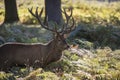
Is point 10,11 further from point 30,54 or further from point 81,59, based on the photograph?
point 30,54

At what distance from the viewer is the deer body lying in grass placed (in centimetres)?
1017

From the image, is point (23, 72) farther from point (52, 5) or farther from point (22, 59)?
point (52, 5)

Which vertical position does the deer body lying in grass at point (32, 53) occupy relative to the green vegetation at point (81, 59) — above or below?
above

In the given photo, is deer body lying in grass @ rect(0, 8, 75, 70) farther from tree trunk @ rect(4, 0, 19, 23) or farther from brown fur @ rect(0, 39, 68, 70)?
tree trunk @ rect(4, 0, 19, 23)

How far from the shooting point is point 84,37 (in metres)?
15.7

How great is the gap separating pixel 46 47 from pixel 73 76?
141cm

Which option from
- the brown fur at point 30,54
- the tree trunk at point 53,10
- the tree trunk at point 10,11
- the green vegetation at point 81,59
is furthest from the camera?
the tree trunk at point 10,11

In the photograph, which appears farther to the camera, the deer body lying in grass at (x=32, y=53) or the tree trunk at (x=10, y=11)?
the tree trunk at (x=10, y=11)

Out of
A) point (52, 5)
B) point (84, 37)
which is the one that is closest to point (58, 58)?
point (84, 37)

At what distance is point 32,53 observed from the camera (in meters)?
A: 10.5

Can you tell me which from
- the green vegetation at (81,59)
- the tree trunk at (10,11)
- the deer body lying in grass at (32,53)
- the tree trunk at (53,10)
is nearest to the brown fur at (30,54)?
the deer body lying in grass at (32,53)

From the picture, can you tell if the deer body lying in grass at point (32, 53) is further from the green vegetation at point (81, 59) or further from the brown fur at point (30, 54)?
the green vegetation at point (81, 59)

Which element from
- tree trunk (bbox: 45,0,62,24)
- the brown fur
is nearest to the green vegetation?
the brown fur

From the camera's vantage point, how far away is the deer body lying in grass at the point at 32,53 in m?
10.2
